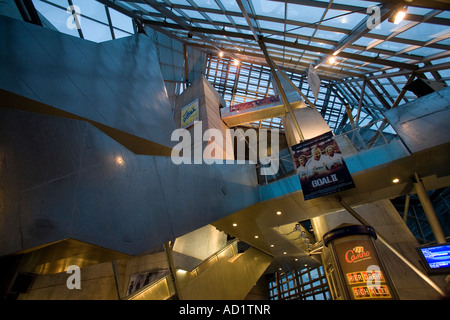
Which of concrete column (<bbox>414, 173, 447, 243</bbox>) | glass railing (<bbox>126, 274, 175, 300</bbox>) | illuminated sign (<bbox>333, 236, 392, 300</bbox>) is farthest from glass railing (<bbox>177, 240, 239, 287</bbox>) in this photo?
concrete column (<bbox>414, 173, 447, 243</bbox>)

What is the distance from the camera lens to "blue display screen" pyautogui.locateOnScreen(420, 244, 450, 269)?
6.66m

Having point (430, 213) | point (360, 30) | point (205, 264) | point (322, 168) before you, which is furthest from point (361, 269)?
point (360, 30)

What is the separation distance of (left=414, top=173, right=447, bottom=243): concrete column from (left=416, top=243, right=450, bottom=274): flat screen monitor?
1.19 meters

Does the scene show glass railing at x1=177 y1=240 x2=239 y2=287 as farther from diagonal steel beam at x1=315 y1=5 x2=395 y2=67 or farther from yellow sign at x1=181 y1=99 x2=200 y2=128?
diagonal steel beam at x1=315 y1=5 x2=395 y2=67

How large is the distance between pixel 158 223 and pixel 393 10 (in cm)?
1025

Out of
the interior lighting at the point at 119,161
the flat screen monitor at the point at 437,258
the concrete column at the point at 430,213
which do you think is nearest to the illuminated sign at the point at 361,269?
the flat screen monitor at the point at 437,258

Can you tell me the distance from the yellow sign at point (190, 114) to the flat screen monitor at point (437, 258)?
1613 cm

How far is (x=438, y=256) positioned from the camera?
6.80 meters

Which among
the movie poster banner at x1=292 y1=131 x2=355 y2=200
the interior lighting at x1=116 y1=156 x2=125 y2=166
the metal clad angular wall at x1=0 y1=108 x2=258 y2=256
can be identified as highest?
the movie poster banner at x1=292 y1=131 x2=355 y2=200

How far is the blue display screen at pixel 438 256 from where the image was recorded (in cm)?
666

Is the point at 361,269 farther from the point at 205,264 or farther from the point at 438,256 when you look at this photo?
the point at 205,264

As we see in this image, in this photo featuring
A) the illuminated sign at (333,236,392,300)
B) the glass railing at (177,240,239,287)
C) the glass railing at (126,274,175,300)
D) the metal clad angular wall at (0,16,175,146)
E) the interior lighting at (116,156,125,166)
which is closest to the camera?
the interior lighting at (116,156,125,166)

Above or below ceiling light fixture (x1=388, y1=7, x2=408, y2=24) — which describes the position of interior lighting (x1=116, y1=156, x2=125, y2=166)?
below

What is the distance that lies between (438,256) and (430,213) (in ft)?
7.36
